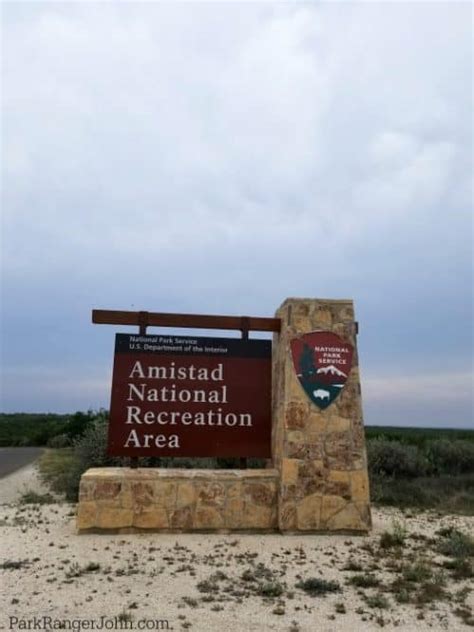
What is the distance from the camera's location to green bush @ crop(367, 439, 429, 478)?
1352cm

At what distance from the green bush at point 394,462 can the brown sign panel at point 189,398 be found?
6.66 meters

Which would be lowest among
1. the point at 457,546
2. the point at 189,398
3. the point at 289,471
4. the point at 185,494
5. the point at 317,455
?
the point at 457,546

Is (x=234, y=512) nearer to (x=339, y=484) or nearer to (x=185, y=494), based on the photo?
(x=185, y=494)

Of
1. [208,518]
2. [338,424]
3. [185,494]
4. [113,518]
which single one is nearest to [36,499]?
[113,518]

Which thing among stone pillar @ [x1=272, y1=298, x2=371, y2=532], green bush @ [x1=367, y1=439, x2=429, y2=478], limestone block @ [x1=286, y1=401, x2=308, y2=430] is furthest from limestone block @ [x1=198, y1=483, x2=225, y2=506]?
green bush @ [x1=367, y1=439, x2=429, y2=478]

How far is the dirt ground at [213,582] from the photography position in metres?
4.23

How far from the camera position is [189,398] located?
757 cm

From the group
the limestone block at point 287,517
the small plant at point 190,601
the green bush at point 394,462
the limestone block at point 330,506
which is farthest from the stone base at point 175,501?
the green bush at point 394,462

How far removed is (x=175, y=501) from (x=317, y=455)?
183 cm

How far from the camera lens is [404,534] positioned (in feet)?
23.3

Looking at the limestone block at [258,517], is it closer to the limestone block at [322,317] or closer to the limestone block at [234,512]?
the limestone block at [234,512]

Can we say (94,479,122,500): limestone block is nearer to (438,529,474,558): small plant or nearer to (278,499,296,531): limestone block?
(278,499,296,531): limestone block

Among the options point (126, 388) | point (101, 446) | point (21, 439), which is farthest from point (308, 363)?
point (21, 439)

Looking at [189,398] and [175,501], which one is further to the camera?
[189,398]
